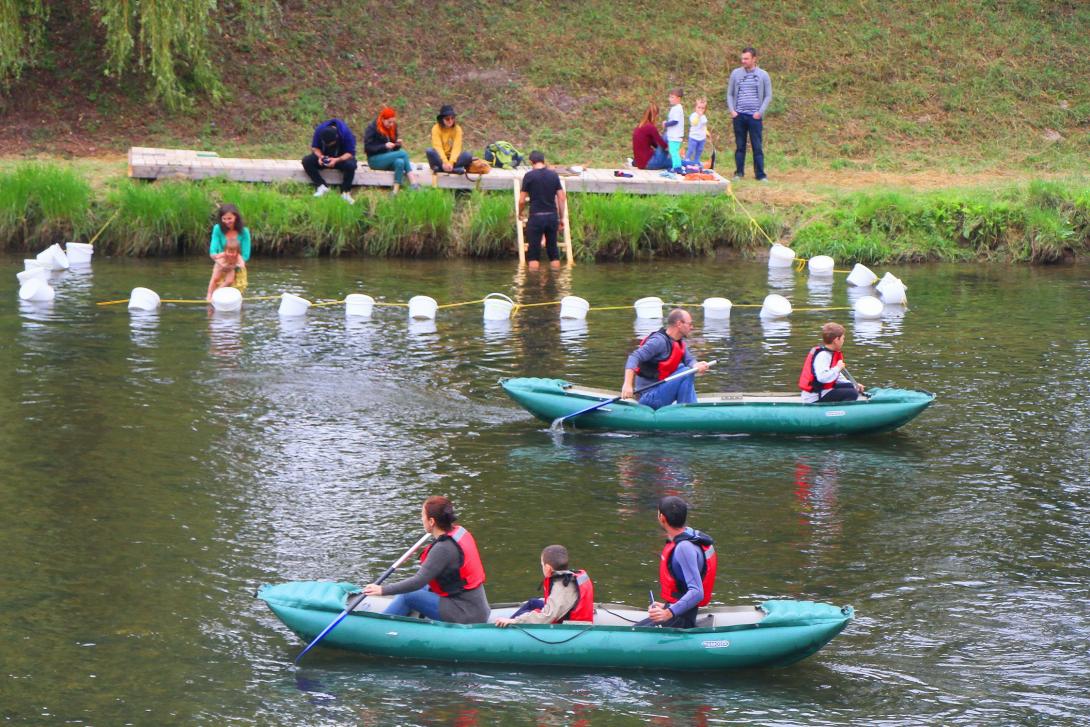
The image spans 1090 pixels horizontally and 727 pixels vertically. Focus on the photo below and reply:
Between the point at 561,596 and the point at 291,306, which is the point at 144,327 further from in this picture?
the point at 561,596

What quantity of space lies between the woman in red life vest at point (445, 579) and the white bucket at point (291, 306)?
371 inches

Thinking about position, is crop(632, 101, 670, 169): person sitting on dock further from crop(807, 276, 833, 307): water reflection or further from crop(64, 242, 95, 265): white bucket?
crop(64, 242, 95, 265): white bucket

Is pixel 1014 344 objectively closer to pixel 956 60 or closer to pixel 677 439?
pixel 677 439

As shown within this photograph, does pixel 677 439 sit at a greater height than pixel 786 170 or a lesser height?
lesser

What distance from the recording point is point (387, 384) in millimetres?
14773

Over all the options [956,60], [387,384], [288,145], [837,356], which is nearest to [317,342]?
[387,384]

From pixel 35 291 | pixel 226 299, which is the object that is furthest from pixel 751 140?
pixel 35 291

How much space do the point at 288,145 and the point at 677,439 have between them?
583 inches

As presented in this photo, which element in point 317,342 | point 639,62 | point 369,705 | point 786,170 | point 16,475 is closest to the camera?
point 369,705

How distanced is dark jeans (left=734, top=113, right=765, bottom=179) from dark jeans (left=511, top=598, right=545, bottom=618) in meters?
16.1

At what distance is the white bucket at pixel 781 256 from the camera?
21.8 m

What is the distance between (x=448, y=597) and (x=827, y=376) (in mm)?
5533

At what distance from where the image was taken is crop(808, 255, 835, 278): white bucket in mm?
21303

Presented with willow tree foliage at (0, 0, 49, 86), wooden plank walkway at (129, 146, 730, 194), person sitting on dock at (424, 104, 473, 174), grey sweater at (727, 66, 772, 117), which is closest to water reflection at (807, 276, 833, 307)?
wooden plank walkway at (129, 146, 730, 194)
